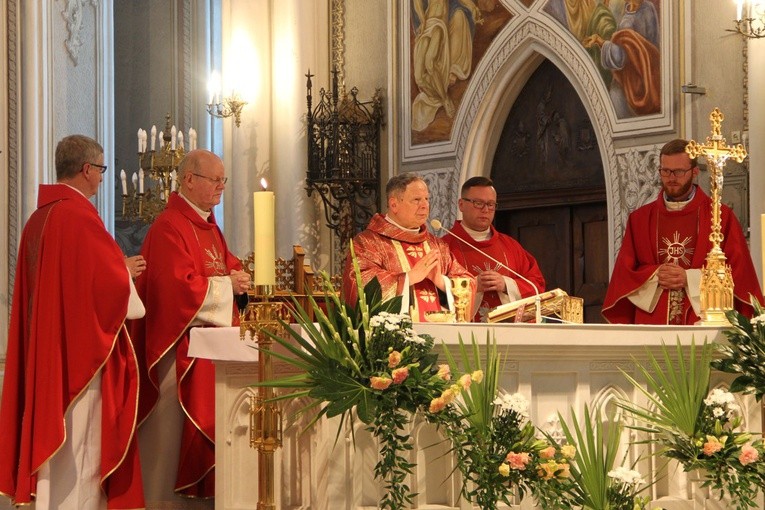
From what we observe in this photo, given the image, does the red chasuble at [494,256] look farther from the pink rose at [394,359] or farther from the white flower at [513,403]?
the pink rose at [394,359]

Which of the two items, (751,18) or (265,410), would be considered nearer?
(265,410)

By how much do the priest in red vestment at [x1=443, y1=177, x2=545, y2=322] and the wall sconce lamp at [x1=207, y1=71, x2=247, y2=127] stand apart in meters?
4.12

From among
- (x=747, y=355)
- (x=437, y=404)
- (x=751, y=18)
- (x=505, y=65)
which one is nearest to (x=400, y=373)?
(x=437, y=404)

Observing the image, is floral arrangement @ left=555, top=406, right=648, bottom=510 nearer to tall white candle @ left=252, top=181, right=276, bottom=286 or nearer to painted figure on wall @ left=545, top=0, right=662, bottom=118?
tall white candle @ left=252, top=181, right=276, bottom=286

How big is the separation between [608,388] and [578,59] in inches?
196

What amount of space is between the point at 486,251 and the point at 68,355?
2.39 m

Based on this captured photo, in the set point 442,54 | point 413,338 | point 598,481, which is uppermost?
point 442,54

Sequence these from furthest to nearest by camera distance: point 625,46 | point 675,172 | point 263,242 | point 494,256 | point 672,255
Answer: point 625,46, point 494,256, point 672,255, point 675,172, point 263,242

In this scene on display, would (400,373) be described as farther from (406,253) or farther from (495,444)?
(406,253)

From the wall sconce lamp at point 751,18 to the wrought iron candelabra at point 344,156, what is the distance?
3.76 m

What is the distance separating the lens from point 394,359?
416 centimetres

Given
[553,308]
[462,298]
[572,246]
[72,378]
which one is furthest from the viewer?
[572,246]

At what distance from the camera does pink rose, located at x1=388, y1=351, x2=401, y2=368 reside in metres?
4.16

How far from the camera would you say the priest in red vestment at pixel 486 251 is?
6691 millimetres
